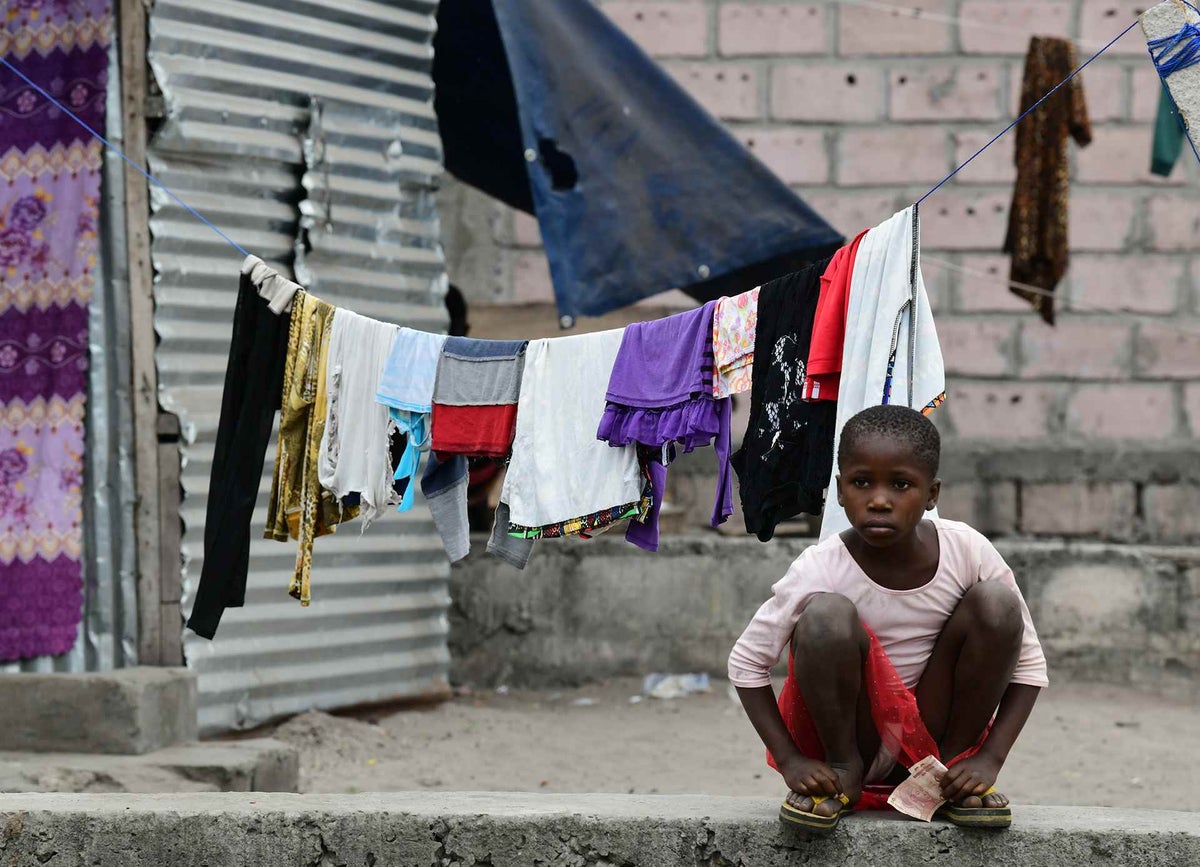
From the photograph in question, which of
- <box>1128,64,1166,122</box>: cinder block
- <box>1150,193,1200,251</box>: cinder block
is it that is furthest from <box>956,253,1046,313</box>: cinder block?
<box>1128,64,1166,122</box>: cinder block

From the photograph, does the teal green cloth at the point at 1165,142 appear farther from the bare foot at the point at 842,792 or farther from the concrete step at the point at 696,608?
the bare foot at the point at 842,792

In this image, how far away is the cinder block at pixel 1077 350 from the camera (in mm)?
7441

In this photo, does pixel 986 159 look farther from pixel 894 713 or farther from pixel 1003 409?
pixel 894 713

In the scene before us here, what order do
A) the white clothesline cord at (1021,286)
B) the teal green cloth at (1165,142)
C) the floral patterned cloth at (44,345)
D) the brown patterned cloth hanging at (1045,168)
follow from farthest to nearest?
1. the teal green cloth at (1165,142)
2. the brown patterned cloth hanging at (1045,168)
3. the white clothesline cord at (1021,286)
4. the floral patterned cloth at (44,345)

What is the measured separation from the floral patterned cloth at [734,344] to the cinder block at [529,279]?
400 cm

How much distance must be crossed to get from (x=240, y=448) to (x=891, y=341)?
186 centimetres

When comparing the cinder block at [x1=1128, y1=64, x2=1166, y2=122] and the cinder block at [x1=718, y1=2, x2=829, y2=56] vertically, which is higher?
the cinder block at [x1=718, y1=2, x2=829, y2=56]

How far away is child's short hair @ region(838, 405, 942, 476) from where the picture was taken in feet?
9.25

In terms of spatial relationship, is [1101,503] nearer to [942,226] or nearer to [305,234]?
[942,226]

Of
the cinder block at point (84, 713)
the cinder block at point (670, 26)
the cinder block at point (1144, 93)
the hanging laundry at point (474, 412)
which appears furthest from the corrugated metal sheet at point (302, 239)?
the cinder block at point (1144, 93)

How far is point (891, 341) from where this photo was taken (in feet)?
10.9

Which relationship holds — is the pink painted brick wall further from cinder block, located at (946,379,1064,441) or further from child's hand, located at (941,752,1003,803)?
child's hand, located at (941,752,1003,803)

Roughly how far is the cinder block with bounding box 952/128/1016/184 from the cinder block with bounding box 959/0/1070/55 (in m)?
0.42

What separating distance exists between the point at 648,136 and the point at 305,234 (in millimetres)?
1453
